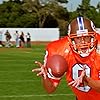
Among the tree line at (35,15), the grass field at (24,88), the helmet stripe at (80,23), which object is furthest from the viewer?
the tree line at (35,15)

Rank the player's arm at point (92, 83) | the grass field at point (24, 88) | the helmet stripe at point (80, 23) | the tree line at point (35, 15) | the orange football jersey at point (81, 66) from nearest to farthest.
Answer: the player's arm at point (92, 83) → the helmet stripe at point (80, 23) → the orange football jersey at point (81, 66) → the grass field at point (24, 88) → the tree line at point (35, 15)

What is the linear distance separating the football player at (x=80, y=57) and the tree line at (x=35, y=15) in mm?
43466

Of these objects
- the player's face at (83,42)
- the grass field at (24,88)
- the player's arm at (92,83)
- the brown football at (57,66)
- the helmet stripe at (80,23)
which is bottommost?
the grass field at (24,88)

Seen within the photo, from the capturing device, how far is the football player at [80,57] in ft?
11.0

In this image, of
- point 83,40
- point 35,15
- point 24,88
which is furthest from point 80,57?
point 35,15

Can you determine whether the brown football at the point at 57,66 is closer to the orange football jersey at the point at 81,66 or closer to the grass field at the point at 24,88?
the orange football jersey at the point at 81,66

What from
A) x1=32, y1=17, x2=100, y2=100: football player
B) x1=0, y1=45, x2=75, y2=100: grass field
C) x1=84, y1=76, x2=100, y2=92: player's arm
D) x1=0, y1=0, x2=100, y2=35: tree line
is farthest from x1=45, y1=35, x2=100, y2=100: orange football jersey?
x1=0, y1=0, x2=100, y2=35: tree line

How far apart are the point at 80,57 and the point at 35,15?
153 feet

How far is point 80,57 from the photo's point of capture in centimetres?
355

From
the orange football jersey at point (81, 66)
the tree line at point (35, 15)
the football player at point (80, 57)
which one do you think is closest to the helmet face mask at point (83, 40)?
the football player at point (80, 57)

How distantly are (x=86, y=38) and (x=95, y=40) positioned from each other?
12 centimetres

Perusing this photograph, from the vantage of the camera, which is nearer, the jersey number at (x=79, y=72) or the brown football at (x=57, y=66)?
the brown football at (x=57, y=66)

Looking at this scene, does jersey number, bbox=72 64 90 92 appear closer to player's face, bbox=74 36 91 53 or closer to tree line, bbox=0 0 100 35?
player's face, bbox=74 36 91 53

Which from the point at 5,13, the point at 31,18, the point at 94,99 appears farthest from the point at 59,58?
the point at 5,13
